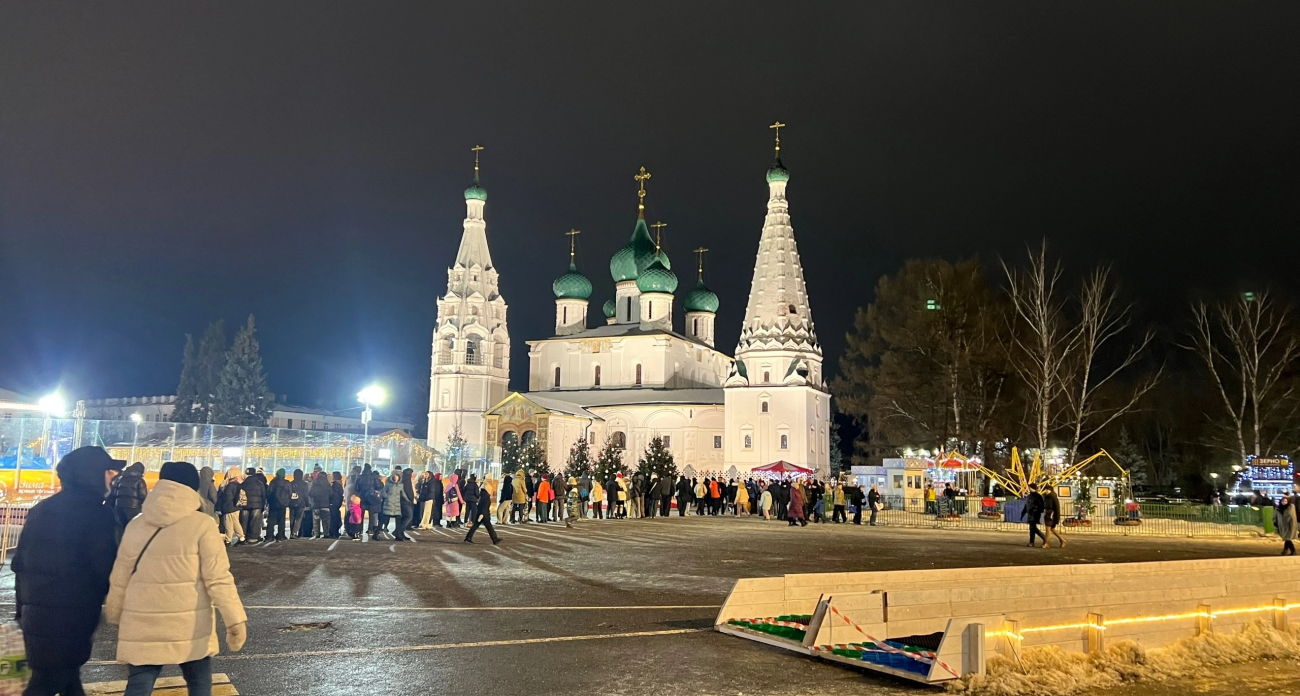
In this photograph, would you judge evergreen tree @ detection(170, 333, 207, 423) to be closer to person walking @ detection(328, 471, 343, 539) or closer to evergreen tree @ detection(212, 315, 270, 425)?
evergreen tree @ detection(212, 315, 270, 425)

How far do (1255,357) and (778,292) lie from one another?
26.1 meters

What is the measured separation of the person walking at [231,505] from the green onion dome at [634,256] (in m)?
52.6

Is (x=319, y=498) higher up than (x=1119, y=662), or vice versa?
(x=319, y=498)

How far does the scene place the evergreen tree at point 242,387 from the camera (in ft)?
237

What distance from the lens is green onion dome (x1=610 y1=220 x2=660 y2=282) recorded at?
7038 cm

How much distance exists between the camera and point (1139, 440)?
56.7 metres

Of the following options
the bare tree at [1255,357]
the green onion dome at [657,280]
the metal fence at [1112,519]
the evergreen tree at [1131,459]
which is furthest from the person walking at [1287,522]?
the green onion dome at [657,280]

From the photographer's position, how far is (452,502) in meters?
26.1

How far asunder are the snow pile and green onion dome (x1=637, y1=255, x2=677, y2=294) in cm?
5795

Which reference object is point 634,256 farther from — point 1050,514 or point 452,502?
point 1050,514

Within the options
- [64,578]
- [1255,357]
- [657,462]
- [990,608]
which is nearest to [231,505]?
[64,578]

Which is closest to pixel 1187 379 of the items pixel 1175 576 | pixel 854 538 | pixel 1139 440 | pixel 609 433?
pixel 1139 440

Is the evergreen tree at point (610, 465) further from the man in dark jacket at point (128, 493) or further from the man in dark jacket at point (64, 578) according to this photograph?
the man in dark jacket at point (64, 578)

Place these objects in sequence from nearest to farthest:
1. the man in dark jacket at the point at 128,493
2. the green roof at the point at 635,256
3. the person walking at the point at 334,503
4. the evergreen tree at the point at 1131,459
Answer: the man in dark jacket at the point at 128,493 < the person walking at the point at 334,503 < the evergreen tree at the point at 1131,459 < the green roof at the point at 635,256
